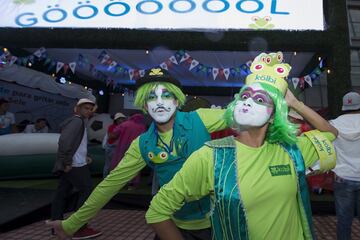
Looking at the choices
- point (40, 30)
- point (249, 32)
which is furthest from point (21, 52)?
point (249, 32)

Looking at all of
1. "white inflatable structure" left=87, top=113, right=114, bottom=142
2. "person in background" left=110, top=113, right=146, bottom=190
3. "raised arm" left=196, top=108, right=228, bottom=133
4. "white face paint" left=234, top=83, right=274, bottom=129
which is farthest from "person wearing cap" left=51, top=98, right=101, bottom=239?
"white inflatable structure" left=87, top=113, right=114, bottom=142

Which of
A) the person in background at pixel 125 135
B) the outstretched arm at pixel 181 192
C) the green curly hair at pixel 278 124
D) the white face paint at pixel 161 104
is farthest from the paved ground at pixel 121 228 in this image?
the green curly hair at pixel 278 124

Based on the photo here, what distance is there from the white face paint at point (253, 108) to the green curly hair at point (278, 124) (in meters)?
0.03

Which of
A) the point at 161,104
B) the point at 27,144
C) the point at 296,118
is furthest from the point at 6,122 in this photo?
the point at 161,104

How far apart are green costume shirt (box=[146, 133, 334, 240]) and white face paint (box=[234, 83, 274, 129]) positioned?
105mm

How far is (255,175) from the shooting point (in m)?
1.60

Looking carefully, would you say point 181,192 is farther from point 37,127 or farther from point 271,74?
point 37,127

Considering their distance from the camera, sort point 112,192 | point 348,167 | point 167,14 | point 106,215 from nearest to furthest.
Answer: point 112,192 < point 348,167 < point 167,14 < point 106,215

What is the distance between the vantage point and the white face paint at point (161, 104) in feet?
8.21

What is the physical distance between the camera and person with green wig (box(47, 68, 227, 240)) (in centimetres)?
234

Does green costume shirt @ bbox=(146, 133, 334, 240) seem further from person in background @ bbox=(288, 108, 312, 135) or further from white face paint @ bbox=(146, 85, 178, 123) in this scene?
white face paint @ bbox=(146, 85, 178, 123)

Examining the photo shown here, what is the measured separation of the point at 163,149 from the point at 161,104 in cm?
30

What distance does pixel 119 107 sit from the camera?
14.9 metres

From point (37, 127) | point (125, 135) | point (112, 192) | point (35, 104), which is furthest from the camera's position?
point (35, 104)
